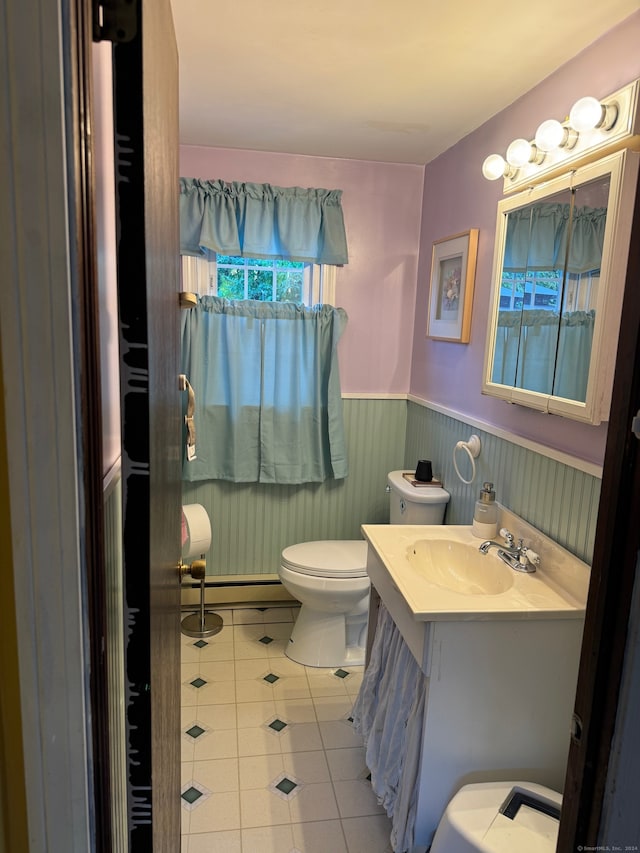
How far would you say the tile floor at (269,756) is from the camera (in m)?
1.82

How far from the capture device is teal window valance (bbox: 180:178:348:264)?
2781 millimetres

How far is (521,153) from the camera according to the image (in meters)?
1.85

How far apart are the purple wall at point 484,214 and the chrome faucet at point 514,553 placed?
34 cm

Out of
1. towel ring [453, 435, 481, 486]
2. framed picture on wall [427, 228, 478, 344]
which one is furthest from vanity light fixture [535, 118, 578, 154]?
towel ring [453, 435, 481, 486]

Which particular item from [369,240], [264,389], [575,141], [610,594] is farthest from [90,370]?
[369,240]

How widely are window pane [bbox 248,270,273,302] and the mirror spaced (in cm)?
128

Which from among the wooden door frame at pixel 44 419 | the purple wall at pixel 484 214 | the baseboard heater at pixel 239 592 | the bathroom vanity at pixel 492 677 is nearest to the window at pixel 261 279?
the purple wall at pixel 484 214

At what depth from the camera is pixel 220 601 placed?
10.4ft

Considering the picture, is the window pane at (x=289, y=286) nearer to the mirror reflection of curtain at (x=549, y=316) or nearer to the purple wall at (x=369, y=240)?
the purple wall at (x=369, y=240)

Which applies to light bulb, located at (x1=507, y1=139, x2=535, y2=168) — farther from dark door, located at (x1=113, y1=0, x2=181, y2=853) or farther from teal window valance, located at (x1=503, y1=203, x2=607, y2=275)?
dark door, located at (x1=113, y1=0, x2=181, y2=853)

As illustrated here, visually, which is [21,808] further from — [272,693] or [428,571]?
[272,693]

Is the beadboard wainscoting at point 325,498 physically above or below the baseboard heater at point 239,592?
above

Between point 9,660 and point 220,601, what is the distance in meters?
2.59

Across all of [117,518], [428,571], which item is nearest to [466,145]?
[428,571]
